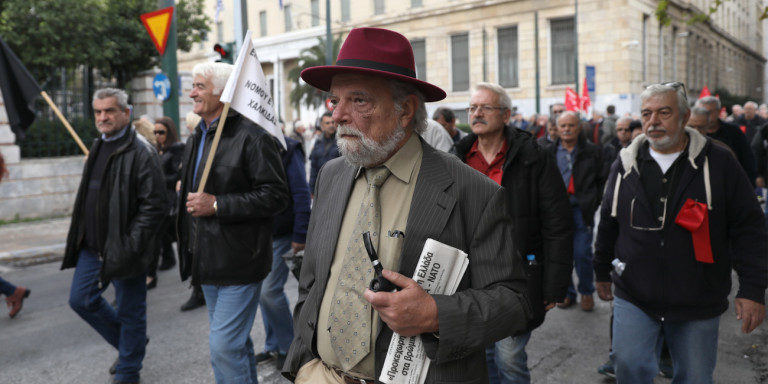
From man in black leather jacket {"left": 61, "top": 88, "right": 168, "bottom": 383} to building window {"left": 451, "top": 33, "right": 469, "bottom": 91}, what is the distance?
3615 centimetres

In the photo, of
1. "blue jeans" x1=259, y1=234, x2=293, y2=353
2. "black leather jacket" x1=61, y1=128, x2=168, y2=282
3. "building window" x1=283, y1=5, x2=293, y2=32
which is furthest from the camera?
"building window" x1=283, y1=5, x2=293, y2=32

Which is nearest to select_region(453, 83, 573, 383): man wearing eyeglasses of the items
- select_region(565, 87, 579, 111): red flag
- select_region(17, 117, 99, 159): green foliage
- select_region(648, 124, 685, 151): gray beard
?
select_region(648, 124, 685, 151): gray beard

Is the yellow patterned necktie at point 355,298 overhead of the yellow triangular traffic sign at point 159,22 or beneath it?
beneath

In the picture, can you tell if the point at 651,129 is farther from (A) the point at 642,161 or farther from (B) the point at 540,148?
(B) the point at 540,148

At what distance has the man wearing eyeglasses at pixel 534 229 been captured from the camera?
10.7 feet

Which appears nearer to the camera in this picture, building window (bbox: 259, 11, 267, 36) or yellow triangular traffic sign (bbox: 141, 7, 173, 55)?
yellow triangular traffic sign (bbox: 141, 7, 173, 55)

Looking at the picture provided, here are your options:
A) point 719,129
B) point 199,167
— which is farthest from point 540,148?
point 719,129

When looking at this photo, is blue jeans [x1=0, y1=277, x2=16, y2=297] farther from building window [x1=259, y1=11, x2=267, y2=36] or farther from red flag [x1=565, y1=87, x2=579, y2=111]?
building window [x1=259, y1=11, x2=267, y2=36]

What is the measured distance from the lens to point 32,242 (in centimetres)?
944

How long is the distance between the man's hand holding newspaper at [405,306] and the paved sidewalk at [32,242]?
27.6 ft

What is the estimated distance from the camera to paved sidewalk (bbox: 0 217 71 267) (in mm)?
8578

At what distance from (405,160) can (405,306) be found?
0.56 m

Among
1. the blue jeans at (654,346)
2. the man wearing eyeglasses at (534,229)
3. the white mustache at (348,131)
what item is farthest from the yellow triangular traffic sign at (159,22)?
the blue jeans at (654,346)

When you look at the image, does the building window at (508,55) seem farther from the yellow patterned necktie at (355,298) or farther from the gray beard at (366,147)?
the yellow patterned necktie at (355,298)
